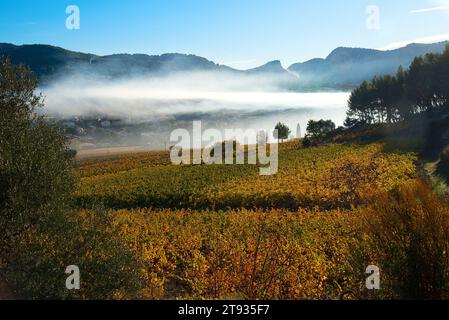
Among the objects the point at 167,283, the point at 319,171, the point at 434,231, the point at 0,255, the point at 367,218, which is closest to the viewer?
the point at 434,231

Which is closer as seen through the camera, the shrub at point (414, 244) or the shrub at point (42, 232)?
the shrub at point (414, 244)

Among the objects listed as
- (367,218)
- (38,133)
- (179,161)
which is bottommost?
(179,161)

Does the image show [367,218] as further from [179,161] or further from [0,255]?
[179,161]

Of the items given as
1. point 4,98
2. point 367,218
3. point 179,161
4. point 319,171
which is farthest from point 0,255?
point 179,161

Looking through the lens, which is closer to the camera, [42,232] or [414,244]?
[414,244]

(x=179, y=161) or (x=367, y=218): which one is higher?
(x=367, y=218)

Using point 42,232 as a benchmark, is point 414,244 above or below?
above

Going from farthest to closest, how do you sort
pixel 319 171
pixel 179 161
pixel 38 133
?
pixel 179 161 → pixel 319 171 → pixel 38 133

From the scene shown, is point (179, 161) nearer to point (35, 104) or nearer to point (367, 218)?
point (35, 104)

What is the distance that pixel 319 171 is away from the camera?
53.4m

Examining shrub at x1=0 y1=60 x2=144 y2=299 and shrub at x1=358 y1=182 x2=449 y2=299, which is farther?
shrub at x1=0 y1=60 x2=144 y2=299
